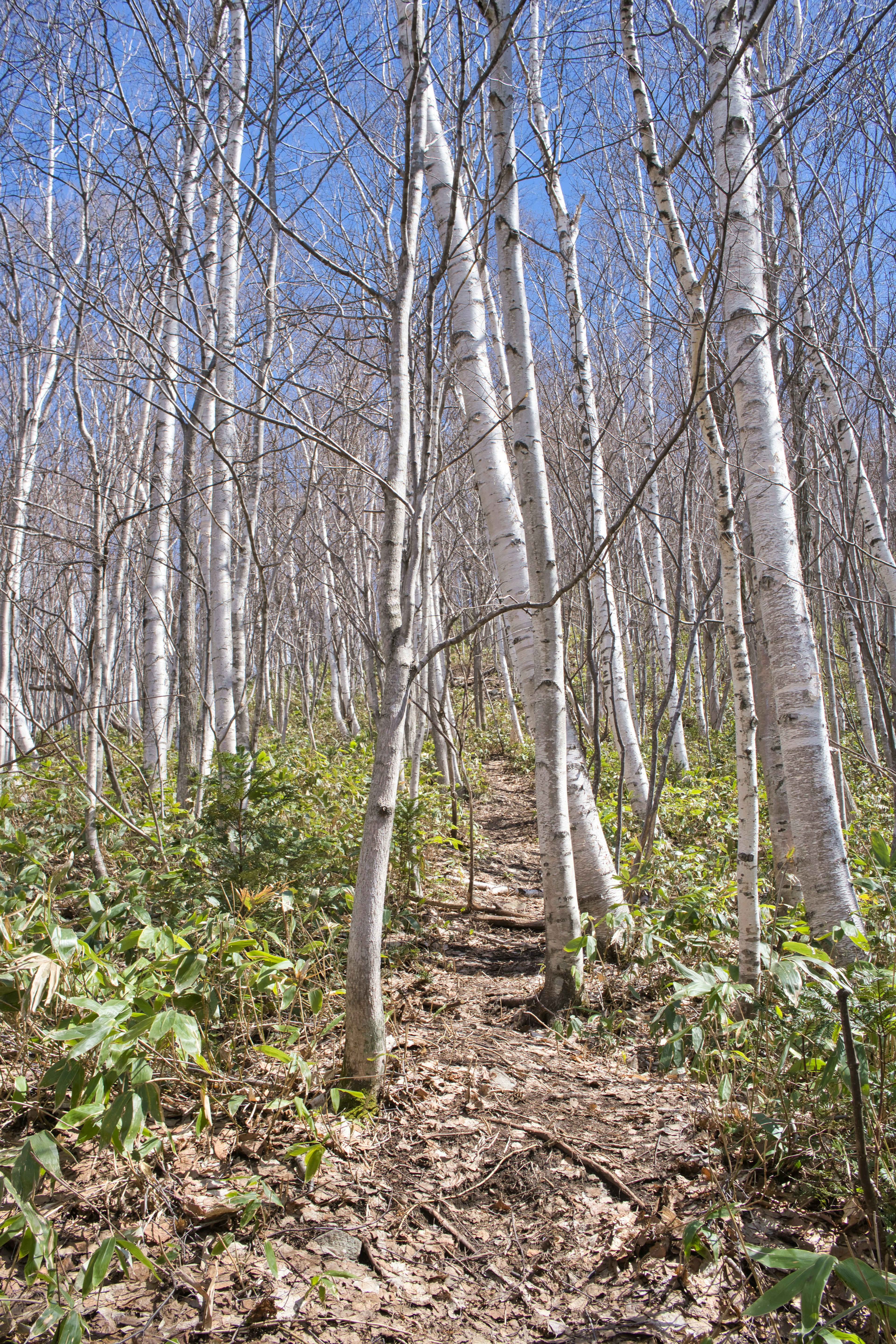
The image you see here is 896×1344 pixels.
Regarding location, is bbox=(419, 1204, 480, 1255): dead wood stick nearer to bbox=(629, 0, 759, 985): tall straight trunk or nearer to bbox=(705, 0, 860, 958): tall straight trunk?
bbox=(629, 0, 759, 985): tall straight trunk

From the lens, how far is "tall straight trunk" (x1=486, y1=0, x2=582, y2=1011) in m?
3.03

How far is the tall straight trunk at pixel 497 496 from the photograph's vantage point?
361 cm

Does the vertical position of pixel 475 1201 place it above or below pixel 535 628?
Result: below

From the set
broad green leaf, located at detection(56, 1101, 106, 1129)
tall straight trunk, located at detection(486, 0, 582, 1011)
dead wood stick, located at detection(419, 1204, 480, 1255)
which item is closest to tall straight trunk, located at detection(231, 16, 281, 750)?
tall straight trunk, located at detection(486, 0, 582, 1011)

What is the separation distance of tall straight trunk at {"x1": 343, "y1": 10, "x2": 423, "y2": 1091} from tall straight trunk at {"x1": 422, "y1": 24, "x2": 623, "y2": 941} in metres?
1.28

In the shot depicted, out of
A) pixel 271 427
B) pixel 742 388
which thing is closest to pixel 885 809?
pixel 742 388

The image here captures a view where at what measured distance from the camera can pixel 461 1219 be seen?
1.84 meters

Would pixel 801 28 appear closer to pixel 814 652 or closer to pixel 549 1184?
pixel 814 652

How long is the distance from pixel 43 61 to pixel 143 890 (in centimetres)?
451

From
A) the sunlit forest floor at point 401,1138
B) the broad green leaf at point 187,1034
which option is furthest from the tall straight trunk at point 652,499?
the broad green leaf at point 187,1034

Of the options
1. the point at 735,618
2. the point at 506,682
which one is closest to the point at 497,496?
the point at 735,618

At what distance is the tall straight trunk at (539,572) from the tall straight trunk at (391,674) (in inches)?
30.6

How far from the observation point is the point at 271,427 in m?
8.52

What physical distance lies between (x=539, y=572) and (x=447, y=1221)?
235cm
